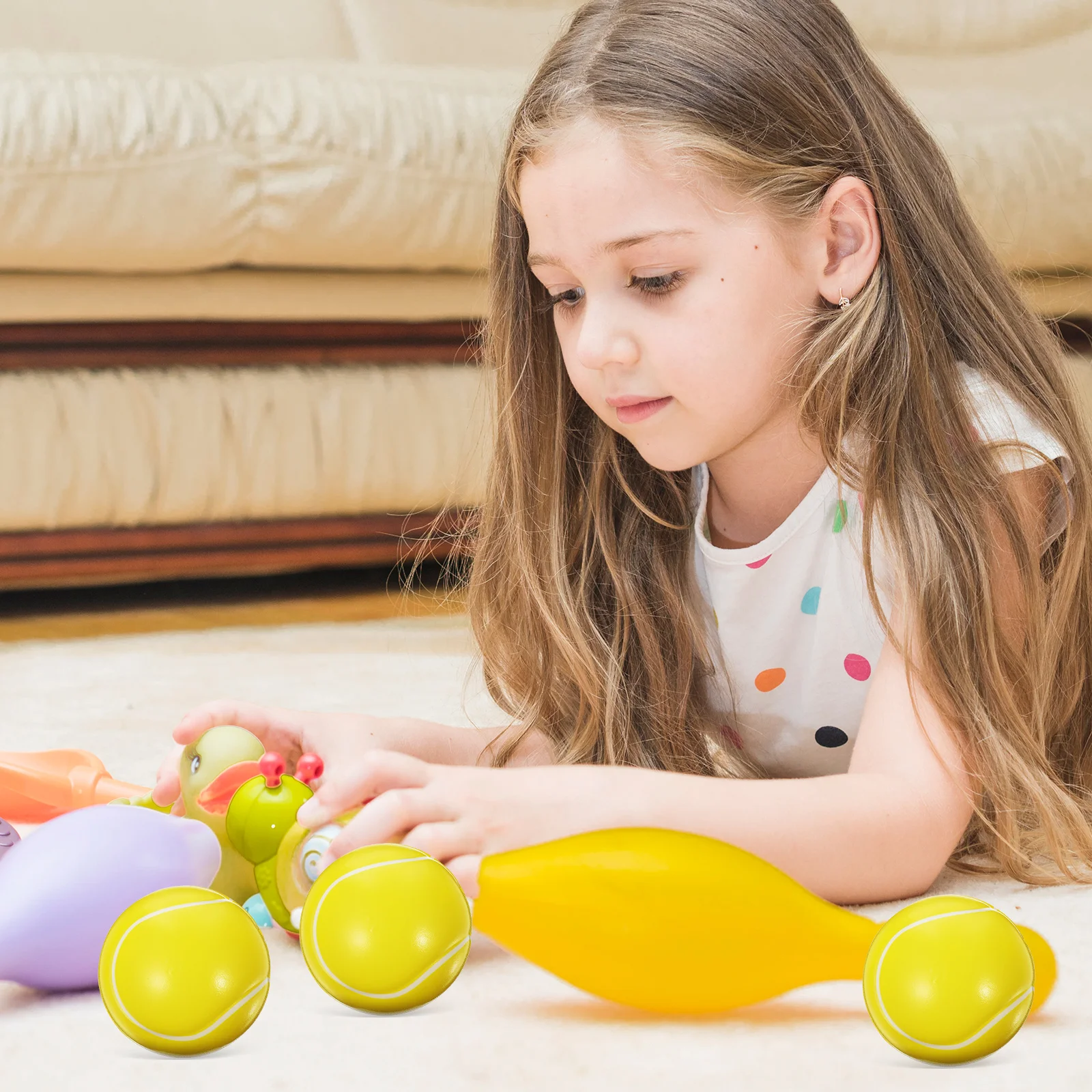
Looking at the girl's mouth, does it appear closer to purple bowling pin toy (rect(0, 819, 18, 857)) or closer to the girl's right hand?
the girl's right hand

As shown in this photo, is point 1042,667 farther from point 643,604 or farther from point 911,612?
point 643,604

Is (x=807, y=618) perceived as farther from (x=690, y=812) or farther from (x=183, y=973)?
(x=183, y=973)

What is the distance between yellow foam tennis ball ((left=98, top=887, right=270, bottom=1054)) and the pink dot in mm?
480

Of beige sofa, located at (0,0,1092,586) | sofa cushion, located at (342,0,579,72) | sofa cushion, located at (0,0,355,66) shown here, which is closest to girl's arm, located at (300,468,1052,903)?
beige sofa, located at (0,0,1092,586)

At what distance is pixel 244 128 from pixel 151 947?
1.09 m

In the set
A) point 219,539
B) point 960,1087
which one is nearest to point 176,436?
point 219,539

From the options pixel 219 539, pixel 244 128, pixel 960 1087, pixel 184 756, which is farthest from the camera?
pixel 219 539

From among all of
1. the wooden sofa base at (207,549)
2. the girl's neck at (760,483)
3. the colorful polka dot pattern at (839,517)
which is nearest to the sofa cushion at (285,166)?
the wooden sofa base at (207,549)

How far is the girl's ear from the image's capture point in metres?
0.82

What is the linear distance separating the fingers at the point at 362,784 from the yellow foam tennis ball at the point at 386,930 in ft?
0.29

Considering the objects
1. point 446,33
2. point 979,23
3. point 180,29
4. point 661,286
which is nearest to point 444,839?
point 661,286

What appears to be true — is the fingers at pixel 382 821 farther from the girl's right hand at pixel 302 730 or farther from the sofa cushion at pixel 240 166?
the sofa cushion at pixel 240 166

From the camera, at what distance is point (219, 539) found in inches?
61.9

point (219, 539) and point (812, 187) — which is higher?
point (812, 187)
